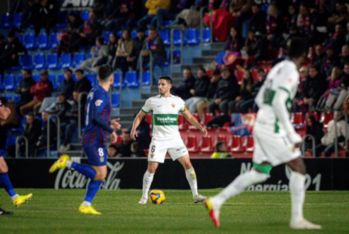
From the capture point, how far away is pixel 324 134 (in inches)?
756

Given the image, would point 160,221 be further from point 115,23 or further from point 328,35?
point 115,23

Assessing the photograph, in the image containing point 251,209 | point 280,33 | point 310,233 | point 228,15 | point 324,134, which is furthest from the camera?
point 228,15

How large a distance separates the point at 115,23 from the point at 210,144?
24.5ft

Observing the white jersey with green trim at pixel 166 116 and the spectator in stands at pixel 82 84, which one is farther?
the spectator in stands at pixel 82 84

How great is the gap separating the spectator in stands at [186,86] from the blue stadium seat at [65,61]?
621 centimetres

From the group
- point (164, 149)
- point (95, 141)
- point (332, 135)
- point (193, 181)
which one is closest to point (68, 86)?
point (332, 135)

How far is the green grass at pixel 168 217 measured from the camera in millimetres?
8688

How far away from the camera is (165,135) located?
13625 mm

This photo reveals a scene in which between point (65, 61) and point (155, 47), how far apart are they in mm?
4853

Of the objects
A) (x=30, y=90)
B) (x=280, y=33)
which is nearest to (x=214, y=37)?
(x=280, y=33)

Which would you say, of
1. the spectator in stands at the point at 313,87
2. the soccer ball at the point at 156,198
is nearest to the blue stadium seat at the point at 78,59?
the spectator in stands at the point at 313,87

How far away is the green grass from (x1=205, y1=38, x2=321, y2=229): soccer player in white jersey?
28cm

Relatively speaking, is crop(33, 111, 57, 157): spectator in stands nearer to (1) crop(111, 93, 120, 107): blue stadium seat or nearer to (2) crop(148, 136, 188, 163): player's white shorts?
(1) crop(111, 93, 120, 107): blue stadium seat

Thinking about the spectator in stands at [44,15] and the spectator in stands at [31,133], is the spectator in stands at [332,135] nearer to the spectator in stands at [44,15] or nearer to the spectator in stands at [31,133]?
the spectator in stands at [31,133]
